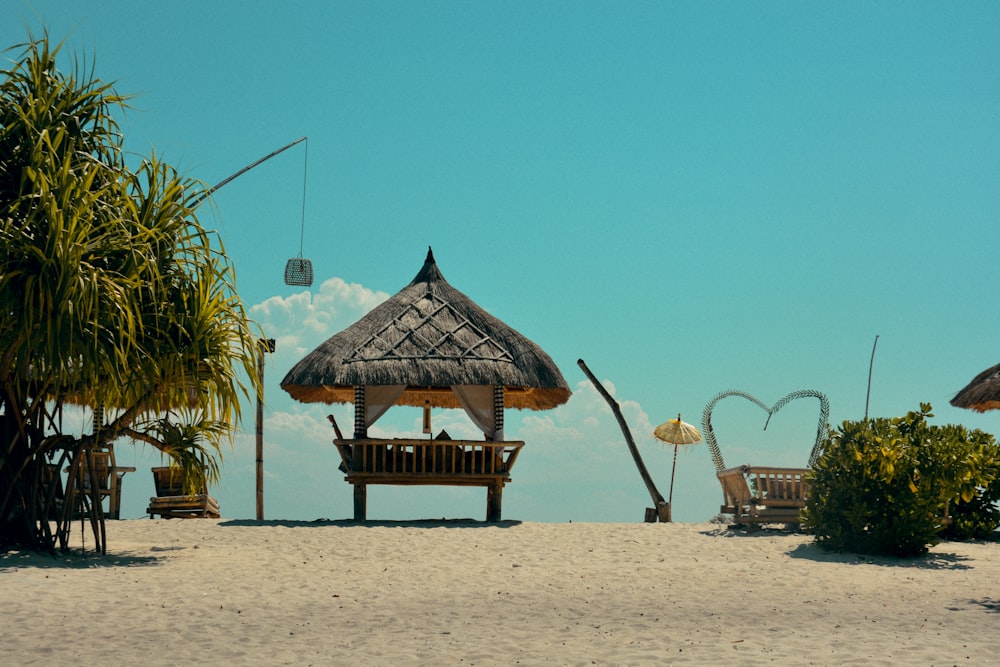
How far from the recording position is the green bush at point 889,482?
14422 millimetres

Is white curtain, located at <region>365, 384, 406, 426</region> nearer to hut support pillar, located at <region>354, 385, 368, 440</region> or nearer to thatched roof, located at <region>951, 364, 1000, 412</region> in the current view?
hut support pillar, located at <region>354, 385, 368, 440</region>

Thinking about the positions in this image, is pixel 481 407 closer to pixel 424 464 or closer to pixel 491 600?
pixel 424 464

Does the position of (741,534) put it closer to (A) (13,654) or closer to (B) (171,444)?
(B) (171,444)

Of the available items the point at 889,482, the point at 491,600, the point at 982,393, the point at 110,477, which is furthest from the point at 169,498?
the point at 982,393

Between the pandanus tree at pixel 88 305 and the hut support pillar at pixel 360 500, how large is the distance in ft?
13.5

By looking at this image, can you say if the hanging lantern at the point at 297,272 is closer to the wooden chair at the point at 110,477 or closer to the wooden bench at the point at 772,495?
the wooden chair at the point at 110,477

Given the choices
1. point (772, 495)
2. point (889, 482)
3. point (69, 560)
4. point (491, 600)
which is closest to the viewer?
point (491, 600)

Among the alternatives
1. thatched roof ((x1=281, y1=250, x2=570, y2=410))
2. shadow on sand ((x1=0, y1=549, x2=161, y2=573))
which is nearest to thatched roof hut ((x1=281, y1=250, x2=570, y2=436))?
thatched roof ((x1=281, y1=250, x2=570, y2=410))

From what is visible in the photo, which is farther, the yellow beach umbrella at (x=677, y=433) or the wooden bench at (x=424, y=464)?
the yellow beach umbrella at (x=677, y=433)

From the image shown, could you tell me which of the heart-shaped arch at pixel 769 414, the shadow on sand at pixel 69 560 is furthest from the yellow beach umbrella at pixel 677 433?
the shadow on sand at pixel 69 560

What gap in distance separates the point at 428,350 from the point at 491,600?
25.6ft

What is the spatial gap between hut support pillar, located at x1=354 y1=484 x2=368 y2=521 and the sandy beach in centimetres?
179

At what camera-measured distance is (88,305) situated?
39.3 feet

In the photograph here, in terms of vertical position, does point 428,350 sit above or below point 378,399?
above
